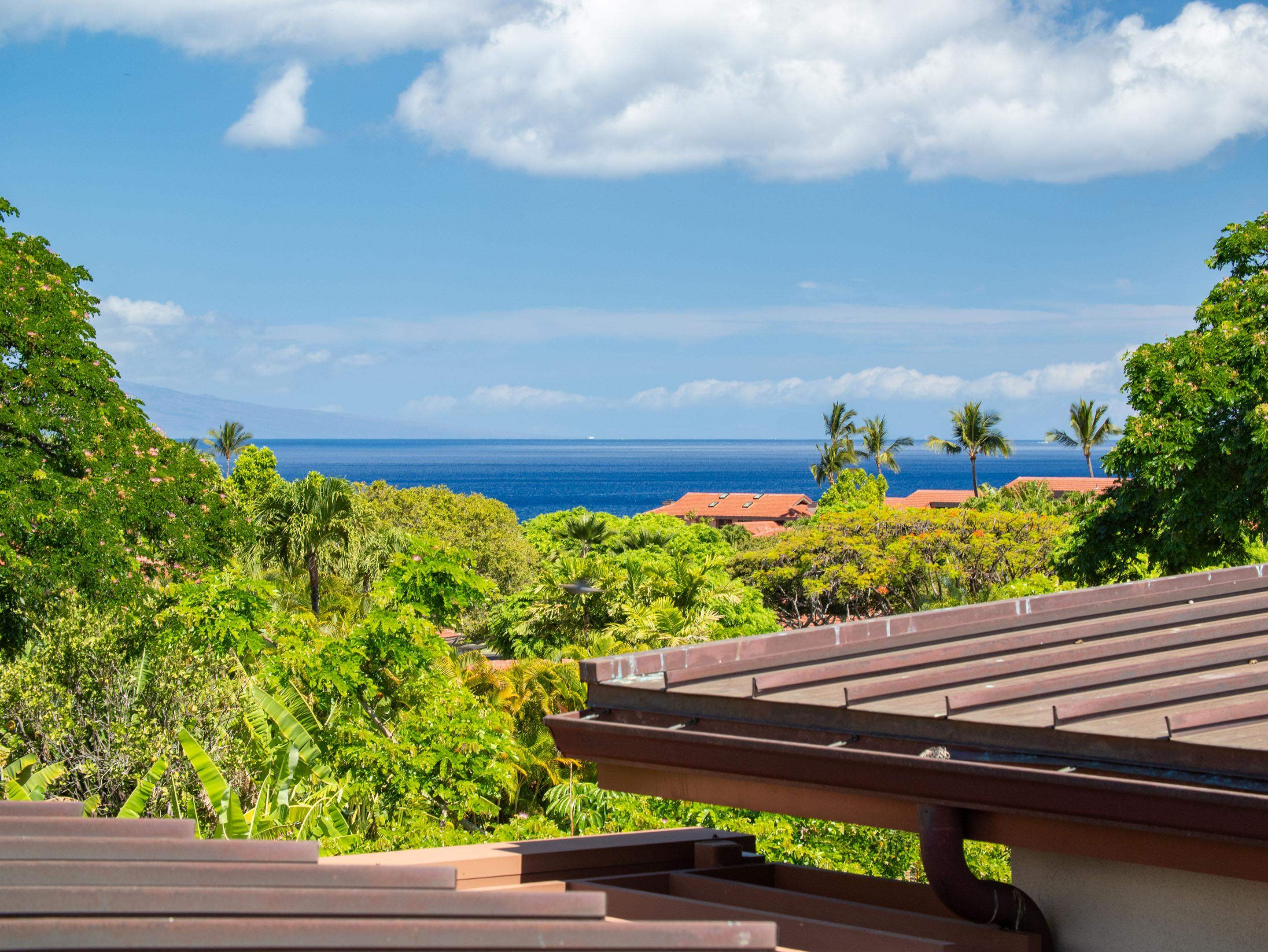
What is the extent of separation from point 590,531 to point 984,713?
3788cm

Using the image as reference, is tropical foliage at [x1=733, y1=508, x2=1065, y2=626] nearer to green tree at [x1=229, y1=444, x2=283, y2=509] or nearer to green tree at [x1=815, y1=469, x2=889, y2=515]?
green tree at [x1=815, y1=469, x2=889, y2=515]

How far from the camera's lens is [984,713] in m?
4.12

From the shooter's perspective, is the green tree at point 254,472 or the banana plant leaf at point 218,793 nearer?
the banana plant leaf at point 218,793

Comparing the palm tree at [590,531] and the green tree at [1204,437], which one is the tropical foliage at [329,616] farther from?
the palm tree at [590,531]

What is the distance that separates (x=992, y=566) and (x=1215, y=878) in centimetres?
3767

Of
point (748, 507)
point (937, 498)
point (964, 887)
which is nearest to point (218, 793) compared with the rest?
point (964, 887)

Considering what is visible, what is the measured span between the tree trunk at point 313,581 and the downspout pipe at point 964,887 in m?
31.5

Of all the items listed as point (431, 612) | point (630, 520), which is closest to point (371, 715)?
point (431, 612)

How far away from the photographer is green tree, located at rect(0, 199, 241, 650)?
20094 mm

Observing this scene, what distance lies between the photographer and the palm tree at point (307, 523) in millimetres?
33531

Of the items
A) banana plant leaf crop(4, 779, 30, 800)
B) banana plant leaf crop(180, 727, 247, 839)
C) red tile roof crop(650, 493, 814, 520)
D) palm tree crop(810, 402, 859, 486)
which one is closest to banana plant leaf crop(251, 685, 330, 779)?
banana plant leaf crop(180, 727, 247, 839)

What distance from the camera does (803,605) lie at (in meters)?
44.2

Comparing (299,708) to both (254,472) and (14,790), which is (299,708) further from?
(254,472)

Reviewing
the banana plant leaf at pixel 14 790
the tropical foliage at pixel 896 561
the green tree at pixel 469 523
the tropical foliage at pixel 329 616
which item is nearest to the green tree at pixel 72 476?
→ the tropical foliage at pixel 329 616
